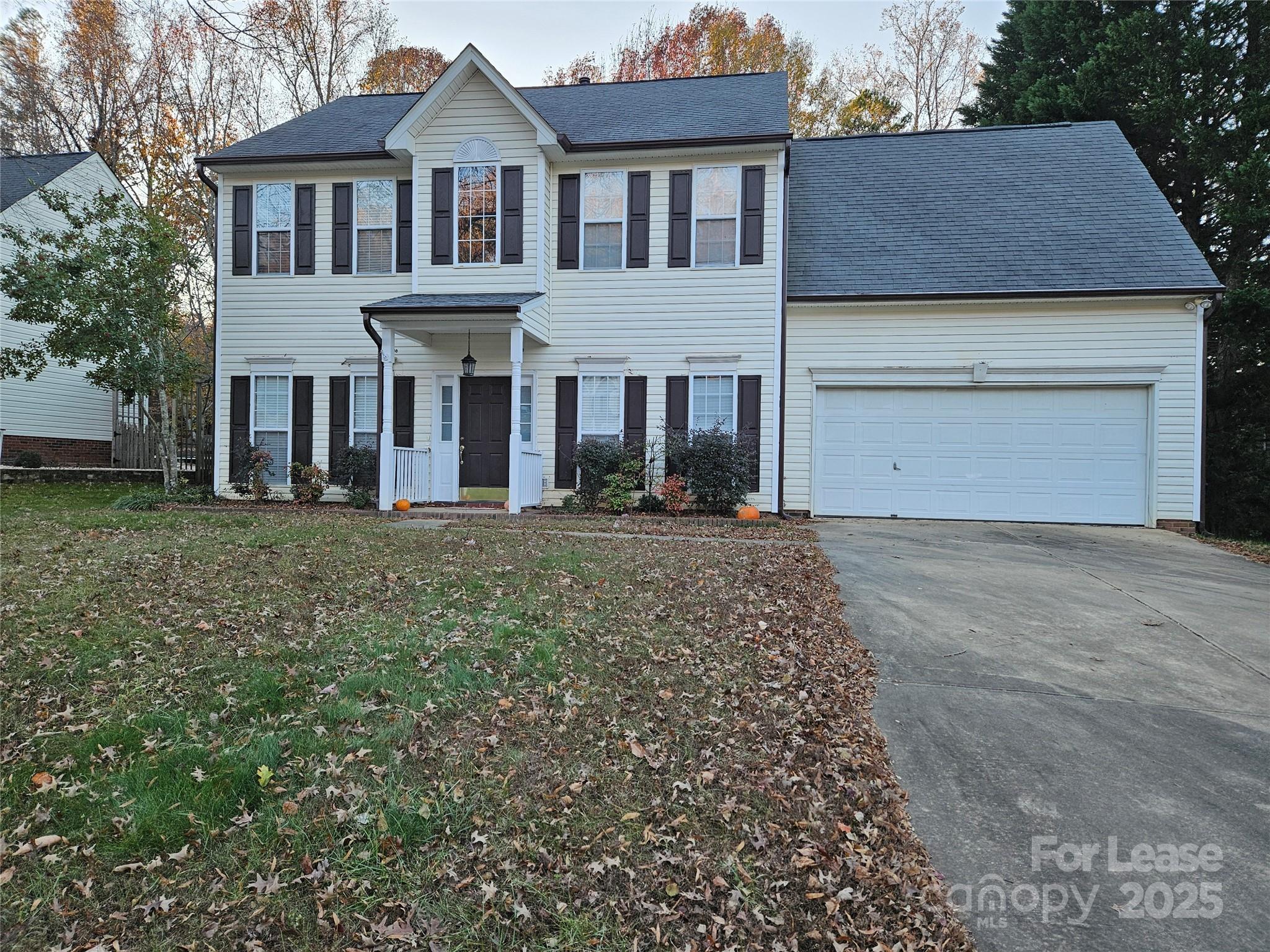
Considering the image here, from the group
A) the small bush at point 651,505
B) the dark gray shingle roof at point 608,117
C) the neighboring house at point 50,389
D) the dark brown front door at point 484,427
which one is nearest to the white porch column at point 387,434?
the dark brown front door at point 484,427

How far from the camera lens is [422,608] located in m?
4.98

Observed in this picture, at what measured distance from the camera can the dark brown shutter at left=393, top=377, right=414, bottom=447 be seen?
12.4 m

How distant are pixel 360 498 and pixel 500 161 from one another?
19.8ft

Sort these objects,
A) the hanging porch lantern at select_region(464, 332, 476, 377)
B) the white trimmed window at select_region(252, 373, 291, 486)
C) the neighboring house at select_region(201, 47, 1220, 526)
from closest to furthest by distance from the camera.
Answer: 1. the neighboring house at select_region(201, 47, 1220, 526)
2. the hanging porch lantern at select_region(464, 332, 476, 377)
3. the white trimmed window at select_region(252, 373, 291, 486)

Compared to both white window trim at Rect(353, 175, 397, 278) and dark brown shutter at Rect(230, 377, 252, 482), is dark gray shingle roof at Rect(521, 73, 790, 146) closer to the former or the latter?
white window trim at Rect(353, 175, 397, 278)

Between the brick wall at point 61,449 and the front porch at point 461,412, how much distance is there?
423 inches

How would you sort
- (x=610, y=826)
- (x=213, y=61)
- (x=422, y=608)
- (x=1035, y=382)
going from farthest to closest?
(x=213, y=61)
(x=1035, y=382)
(x=422, y=608)
(x=610, y=826)

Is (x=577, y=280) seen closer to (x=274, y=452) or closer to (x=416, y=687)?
(x=274, y=452)

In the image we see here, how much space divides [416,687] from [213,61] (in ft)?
74.3

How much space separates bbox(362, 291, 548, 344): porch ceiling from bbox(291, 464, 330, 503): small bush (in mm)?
2856

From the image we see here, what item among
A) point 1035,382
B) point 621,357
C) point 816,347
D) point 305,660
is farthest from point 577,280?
point 305,660

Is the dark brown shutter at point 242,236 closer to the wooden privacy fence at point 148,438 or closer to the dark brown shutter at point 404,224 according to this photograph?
the dark brown shutter at point 404,224

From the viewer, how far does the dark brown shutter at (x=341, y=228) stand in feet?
40.9

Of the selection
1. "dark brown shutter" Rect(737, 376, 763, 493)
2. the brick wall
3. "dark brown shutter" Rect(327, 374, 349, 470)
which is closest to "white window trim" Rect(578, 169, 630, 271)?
"dark brown shutter" Rect(737, 376, 763, 493)
